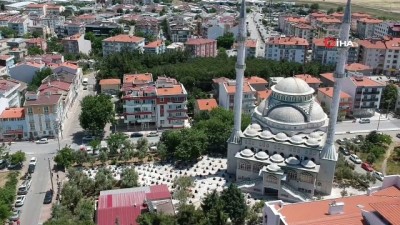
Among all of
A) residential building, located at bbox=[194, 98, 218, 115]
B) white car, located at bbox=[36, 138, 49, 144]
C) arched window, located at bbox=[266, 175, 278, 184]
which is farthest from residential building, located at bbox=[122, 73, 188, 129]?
arched window, located at bbox=[266, 175, 278, 184]

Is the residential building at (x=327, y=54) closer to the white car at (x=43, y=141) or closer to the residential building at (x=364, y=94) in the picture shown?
the residential building at (x=364, y=94)

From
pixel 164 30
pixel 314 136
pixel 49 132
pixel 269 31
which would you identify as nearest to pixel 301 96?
pixel 314 136

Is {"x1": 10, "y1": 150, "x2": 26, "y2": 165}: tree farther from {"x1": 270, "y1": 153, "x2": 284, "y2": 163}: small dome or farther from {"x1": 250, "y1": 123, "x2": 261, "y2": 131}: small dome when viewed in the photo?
{"x1": 270, "y1": 153, "x2": 284, "y2": 163}: small dome

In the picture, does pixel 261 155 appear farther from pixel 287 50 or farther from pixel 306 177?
pixel 287 50

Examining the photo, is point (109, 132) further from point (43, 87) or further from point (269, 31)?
point (269, 31)

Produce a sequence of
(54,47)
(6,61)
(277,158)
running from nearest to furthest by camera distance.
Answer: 1. (277,158)
2. (6,61)
3. (54,47)

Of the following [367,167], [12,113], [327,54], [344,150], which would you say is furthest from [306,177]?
[327,54]

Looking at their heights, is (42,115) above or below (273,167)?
above
